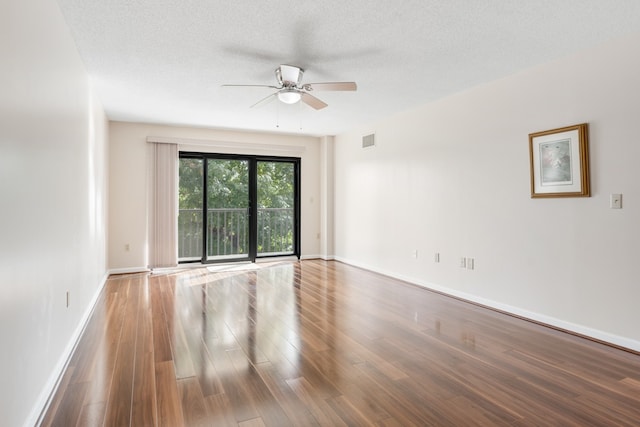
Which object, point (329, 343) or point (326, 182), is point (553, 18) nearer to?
point (329, 343)

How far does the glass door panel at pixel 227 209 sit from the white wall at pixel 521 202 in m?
2.56

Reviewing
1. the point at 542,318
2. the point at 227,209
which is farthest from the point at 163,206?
the point at 542,318

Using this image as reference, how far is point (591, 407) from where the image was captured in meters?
1.93

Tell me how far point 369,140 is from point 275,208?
7.58 ft

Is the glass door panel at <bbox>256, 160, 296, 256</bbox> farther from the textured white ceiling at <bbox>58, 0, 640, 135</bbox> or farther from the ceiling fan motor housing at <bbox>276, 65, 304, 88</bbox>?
the ceiling fan motor housing at <bbox>276, 65, 304, 88</bbox>

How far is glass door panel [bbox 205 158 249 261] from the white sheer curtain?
60 centimetres

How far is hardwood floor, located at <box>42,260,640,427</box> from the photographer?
187 cm

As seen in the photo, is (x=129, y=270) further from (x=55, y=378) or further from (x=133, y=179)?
(x=55, y=378)

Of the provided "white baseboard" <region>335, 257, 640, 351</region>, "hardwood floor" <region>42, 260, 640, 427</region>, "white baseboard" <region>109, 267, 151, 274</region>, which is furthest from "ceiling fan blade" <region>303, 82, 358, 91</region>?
"white baseboard" <region>109, 267, 151, 274</region>

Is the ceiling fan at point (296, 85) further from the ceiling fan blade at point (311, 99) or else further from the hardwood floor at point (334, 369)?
the hardwood floor at point (334, 369)

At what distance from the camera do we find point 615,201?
285 cm

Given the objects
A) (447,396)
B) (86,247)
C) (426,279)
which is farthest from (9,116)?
(426,279)

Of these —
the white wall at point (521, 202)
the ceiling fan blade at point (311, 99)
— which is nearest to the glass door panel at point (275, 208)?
the white wall at point (521, 202)

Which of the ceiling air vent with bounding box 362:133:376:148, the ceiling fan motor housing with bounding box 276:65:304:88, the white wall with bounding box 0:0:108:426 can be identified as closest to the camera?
the white wall with bounding box 0:0:108:426
